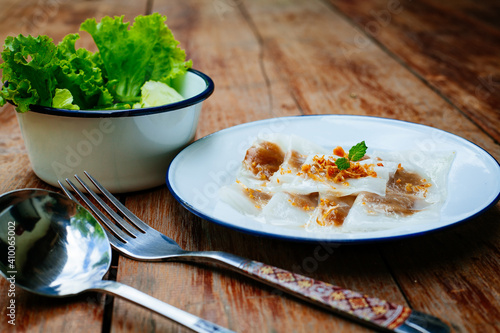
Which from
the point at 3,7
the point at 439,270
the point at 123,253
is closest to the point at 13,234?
the point at 123,253

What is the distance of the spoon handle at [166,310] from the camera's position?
0.84 m

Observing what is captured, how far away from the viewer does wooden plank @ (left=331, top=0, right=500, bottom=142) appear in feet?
7.39

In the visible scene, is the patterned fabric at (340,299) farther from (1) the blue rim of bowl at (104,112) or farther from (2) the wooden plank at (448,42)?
(2) the wooden plank at (448,42)

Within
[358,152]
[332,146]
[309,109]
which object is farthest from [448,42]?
[358,152]

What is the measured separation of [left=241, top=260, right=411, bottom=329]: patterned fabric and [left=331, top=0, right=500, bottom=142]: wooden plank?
3.94ft

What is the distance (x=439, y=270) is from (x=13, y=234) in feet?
2.84

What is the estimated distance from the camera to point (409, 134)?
154 cm

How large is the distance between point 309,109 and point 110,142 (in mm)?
1026

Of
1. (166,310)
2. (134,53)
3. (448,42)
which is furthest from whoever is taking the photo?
(448,42)

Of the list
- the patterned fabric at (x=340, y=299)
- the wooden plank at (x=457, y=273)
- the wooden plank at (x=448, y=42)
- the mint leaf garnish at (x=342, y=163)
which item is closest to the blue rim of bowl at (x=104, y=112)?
the mint leaf garnish at (x=342, y=163)

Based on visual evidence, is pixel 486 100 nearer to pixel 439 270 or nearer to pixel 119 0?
pixel 439 270

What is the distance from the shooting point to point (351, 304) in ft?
2.86

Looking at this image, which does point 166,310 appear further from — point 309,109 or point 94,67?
point 309,109

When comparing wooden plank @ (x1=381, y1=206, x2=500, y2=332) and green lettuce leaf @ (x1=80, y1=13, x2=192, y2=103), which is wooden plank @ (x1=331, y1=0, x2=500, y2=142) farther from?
green lettuce leaf @ (x1=80, y1=13, x2=192, y2=103)
